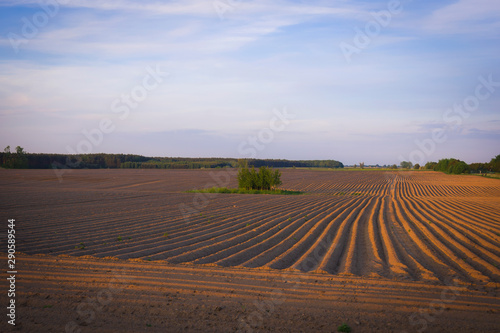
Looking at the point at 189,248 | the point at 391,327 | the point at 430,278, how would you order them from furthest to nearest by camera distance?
the point at 189,248 → the point at 430,278 → the point at 391,327

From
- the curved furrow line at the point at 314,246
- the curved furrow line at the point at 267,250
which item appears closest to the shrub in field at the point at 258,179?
the curved furrow line at the point at 314,246

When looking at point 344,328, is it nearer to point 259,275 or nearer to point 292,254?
point 259,275

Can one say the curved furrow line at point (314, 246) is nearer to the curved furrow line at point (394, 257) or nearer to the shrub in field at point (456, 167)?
the curved furrow line at point (394, 257)

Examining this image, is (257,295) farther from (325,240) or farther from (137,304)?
(325,240)

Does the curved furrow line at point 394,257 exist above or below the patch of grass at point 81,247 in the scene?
above

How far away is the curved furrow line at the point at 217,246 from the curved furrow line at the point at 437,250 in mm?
4512

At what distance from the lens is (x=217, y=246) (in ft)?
28.3

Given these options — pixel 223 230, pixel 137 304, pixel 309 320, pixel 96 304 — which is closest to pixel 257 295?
pixel 309 320

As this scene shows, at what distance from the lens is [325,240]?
943 cm

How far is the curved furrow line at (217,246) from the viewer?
7530 millimetres

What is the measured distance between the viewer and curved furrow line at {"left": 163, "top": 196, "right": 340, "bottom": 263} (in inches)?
296

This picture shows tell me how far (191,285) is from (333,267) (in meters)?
3.01

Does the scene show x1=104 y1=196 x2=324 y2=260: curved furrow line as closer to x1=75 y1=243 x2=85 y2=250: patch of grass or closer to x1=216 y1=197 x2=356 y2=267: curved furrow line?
x1=216 y1=197 x2=356 y2=267: curved furrow line

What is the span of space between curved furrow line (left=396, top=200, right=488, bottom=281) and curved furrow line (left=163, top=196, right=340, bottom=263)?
4.51 metres
